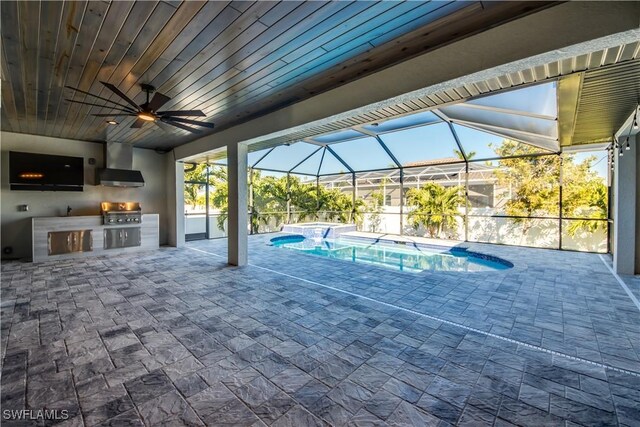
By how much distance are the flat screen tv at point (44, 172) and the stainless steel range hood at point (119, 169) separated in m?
0.52

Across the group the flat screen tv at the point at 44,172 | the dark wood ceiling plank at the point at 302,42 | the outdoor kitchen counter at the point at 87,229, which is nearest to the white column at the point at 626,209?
the dark wood ceiling plank at the point at 302,42

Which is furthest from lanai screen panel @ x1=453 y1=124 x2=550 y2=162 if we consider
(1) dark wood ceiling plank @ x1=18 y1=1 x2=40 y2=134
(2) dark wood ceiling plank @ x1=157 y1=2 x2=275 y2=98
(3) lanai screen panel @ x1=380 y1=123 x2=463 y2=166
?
(1) dark wood ceiling plank @ x1=18 y1=1 x2=40 y2=134

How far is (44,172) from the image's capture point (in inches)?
258

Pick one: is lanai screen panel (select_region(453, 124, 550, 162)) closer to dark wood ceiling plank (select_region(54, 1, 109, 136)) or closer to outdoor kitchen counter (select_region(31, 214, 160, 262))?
dark wood ceiling plank (select_region(54, 1, 109, 136))

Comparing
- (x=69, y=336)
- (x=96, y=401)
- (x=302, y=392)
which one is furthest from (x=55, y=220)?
(x=302, y=392)

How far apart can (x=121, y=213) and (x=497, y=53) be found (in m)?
8.52

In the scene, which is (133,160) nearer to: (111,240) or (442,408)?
(111,240)

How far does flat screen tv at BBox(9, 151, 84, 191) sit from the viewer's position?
6219 millimetres

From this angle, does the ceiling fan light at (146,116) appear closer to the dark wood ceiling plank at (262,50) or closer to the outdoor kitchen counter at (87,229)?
the dark wood ceiling plank at (262,50)

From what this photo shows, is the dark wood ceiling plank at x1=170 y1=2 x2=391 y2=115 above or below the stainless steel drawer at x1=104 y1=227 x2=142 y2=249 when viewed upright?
above

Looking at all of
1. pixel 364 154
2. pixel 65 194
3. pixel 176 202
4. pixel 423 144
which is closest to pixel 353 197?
pixel 364 154

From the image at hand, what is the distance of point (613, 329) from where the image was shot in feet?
9.50

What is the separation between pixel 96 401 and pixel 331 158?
10369 mm

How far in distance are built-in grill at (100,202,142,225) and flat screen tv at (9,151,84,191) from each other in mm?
780
